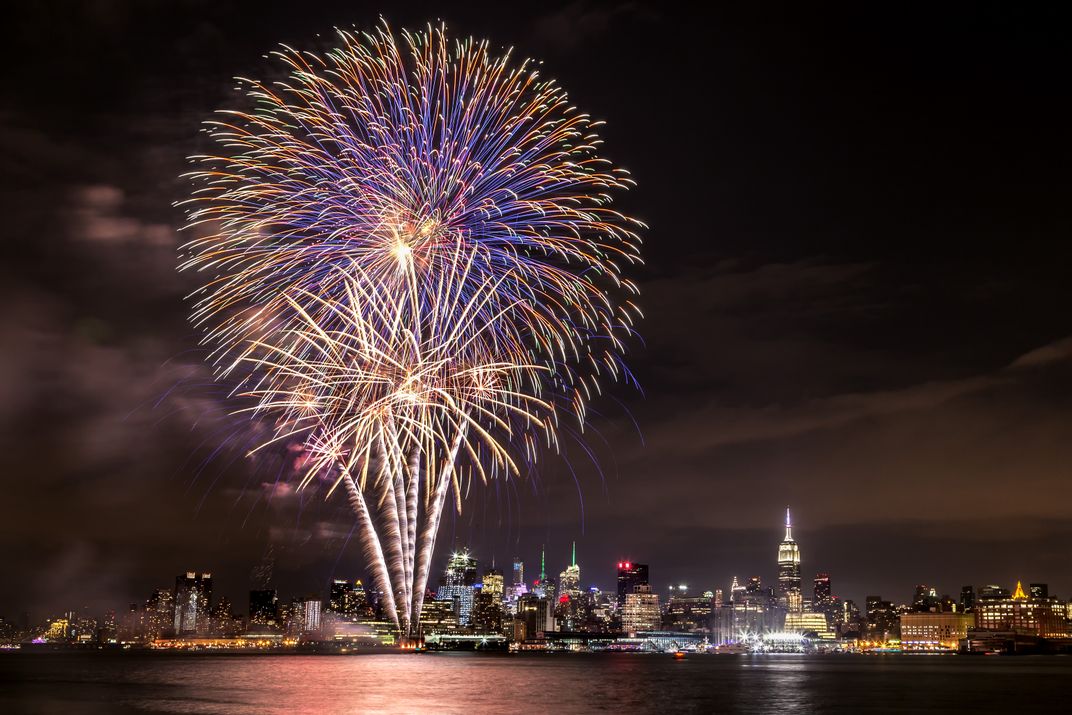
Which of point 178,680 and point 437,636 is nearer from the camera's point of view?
point 178,680

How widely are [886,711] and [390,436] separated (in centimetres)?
3584

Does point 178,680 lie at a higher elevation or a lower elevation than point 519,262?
lower

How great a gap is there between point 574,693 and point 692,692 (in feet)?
44.3

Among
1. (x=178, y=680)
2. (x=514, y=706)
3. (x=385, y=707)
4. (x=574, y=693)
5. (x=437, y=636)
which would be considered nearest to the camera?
(x=385, y=707)

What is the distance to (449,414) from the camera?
4344 centimetres

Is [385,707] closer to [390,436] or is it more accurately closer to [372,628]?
[390,436]

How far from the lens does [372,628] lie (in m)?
198

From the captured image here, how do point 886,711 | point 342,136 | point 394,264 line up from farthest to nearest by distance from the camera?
point 886,711
point 394,264
point 342,136

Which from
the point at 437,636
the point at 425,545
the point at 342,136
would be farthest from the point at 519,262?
the point at 437,636

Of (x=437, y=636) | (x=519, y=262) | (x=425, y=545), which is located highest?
(x=519, y=262)

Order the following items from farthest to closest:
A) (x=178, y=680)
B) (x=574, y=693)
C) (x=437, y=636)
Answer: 1. (x=437, y=636)
2. (x=178, y=680)
3. (x=574, y=693)

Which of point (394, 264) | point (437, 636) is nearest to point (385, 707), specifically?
point (394, 264)

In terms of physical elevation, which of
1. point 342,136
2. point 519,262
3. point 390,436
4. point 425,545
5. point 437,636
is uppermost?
point 342,136

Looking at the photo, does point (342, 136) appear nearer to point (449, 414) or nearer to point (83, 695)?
point (449, 414)
